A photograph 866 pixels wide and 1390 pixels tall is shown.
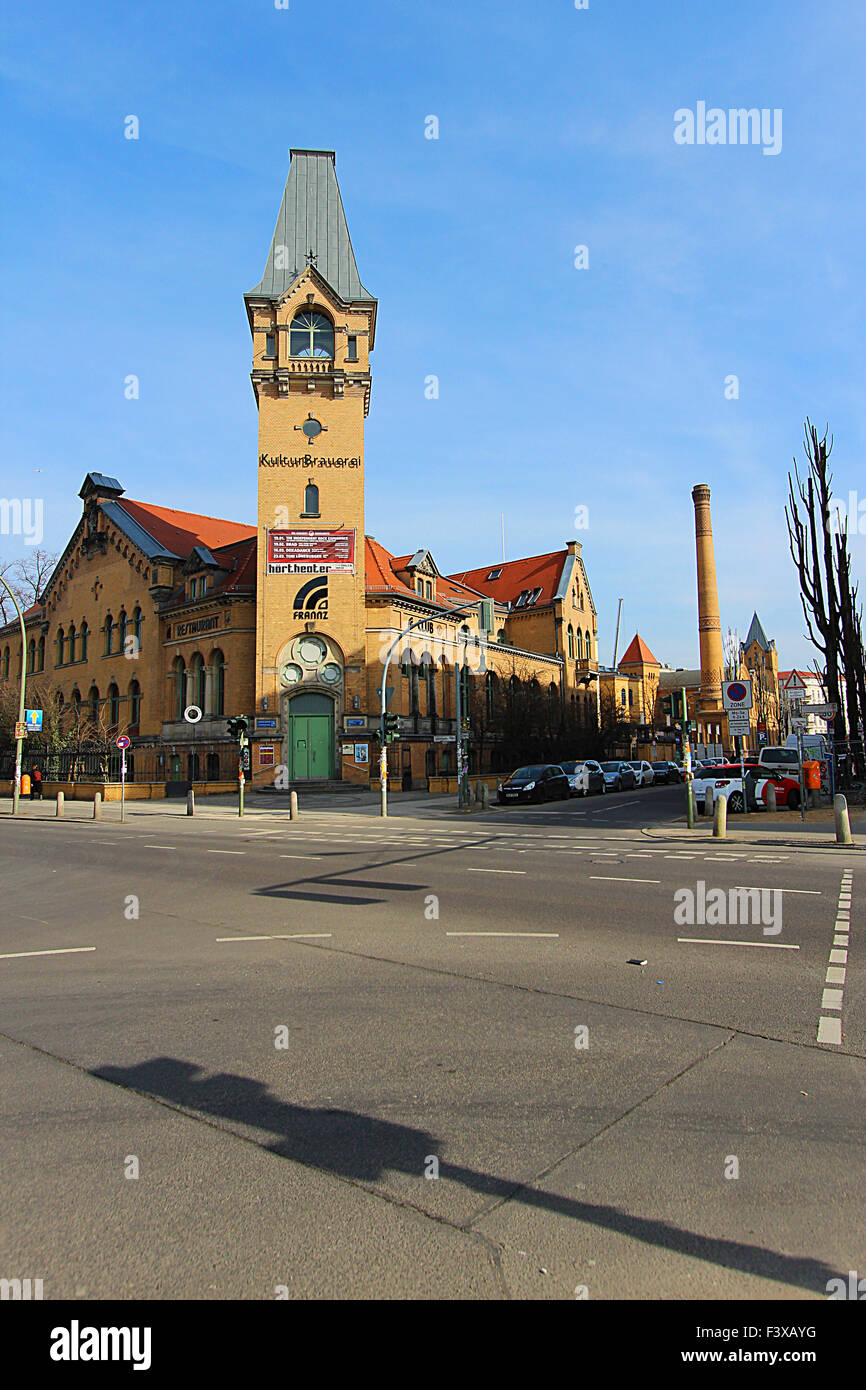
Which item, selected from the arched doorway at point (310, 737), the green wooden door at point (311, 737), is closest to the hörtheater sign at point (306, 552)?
the arched doorway at point (310, 737)

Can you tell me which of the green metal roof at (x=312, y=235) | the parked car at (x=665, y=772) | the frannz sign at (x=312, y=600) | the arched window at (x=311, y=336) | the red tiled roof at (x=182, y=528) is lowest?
the parked car at (x=665, y=772)

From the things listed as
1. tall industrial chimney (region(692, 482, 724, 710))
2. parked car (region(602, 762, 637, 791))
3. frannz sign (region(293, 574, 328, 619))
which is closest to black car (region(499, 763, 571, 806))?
parked car (region(602, 762, 637, 791))

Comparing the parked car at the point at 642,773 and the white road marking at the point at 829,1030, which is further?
the parked car at the point at 642,773

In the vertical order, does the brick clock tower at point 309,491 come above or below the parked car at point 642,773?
above

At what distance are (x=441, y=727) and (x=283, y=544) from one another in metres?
12.8

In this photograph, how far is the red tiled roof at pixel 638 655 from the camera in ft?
318

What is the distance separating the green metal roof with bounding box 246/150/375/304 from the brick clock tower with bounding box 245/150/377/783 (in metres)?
0.07

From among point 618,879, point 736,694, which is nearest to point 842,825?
point 736,694

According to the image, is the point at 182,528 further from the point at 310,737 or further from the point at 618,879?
the point at 618,879

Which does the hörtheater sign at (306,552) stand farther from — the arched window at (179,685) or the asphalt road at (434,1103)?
the asphalt road at (434,1103)

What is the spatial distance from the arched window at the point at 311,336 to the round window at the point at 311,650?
1469 centimetres

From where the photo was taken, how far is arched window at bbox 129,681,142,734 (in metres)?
48.9

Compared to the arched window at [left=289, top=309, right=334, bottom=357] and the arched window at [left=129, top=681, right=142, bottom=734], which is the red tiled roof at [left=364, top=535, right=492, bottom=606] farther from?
the arched window at [left=129, top=681, right=142, bottom=734]
